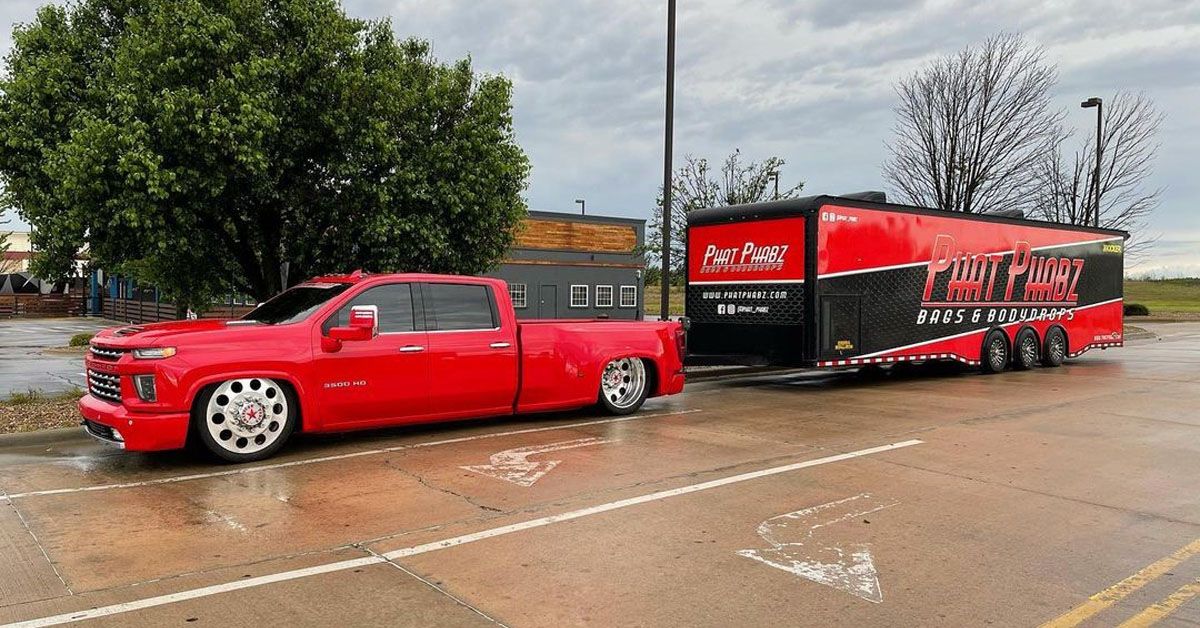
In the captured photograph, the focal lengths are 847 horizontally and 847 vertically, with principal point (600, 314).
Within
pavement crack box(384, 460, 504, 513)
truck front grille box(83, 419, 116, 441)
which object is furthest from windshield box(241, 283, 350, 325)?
pavement crack box(384, 460, 504, 513)

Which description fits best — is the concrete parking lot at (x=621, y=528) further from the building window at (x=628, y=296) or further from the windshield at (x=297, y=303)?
the building window at (x=628, y=296)

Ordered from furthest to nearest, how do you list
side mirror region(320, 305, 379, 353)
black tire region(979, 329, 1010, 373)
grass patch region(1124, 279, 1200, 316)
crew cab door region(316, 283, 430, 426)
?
grass patch region(1124, 279, 1200, 316)
black tire region(979, 329, 1010, 373)
crew cab door region(316, 283, 430, 426)
side mirror region(320, 305, 379, 353)

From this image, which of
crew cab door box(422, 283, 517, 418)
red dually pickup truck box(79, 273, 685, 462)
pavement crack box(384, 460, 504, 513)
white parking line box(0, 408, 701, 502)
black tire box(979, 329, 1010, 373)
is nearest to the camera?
pavement crack box(384, 460, 504, 513)

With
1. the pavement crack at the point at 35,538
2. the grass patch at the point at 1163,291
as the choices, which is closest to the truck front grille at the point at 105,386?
the pavement crack at the point at 35,538

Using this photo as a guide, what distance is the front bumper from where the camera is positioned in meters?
6.98

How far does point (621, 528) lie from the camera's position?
18.0 feet

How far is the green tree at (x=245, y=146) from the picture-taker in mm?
9617

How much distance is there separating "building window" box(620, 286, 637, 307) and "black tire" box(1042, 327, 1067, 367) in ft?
61.0

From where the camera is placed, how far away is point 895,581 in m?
4.58

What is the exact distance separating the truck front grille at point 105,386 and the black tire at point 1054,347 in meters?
17.0

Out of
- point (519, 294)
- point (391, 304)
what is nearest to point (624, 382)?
point (391, 304)

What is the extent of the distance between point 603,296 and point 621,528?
1124 inches

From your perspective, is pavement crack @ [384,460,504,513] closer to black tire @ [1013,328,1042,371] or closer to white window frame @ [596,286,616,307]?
black tire @ [1013,328,1042,371]

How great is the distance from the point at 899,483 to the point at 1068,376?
11.0 m
